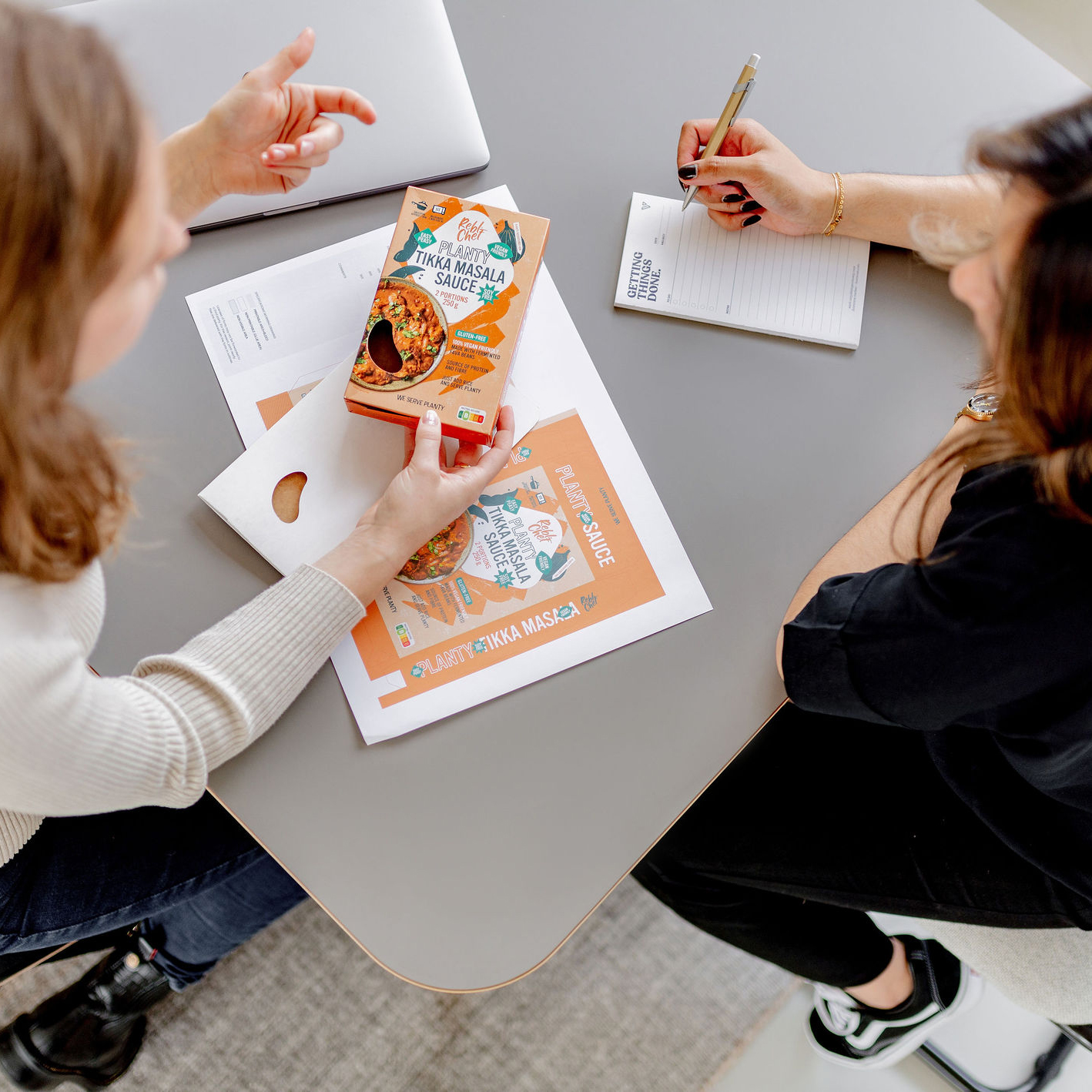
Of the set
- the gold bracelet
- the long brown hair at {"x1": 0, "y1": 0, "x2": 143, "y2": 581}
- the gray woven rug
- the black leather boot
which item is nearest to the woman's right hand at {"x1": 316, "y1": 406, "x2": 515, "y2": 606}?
the long brown hair at {"x1": 0, "y1": 0, "x2": 143, "y2": 581}

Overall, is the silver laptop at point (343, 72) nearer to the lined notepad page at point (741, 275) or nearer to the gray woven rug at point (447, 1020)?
the lined notepad page at point (741, 275)

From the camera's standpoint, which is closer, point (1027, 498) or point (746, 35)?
point (1027, 498)

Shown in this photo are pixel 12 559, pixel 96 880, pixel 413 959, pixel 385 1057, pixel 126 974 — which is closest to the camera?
pixel 12 559

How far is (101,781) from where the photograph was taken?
587 mm

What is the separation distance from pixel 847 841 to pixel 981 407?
447 millimetres

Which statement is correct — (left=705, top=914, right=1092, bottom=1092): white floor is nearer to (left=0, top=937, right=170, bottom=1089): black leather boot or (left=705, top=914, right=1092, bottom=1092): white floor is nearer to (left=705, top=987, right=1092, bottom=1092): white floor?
(left=705, top=987, right=1092, bottom=1092): white floor

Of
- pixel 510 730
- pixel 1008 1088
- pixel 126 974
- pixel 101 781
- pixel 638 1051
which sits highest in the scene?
pixel 101 781

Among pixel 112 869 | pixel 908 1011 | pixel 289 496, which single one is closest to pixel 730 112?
pixel 289 496

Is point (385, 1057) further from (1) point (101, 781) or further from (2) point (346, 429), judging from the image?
(2) point (346, 429)

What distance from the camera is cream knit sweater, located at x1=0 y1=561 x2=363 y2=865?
1.78 feet

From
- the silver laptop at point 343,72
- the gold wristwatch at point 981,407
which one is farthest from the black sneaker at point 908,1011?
the silver laptop at point 343,72

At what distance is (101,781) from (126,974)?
2.07 ft

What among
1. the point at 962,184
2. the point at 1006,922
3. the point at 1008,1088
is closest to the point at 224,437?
the point at 962,184

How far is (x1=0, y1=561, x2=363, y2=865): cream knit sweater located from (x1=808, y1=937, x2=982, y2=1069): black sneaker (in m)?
0.91
